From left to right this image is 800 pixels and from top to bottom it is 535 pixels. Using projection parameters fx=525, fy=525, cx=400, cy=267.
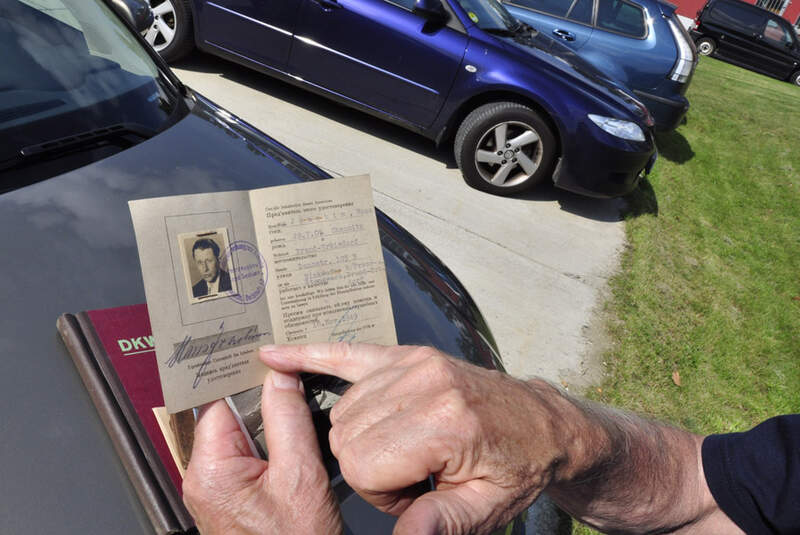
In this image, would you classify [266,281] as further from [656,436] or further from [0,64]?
[0,64]

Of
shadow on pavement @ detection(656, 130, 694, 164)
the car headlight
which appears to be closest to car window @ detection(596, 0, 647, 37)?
shadow on pavement @ detection(656, 130, 694, 164)

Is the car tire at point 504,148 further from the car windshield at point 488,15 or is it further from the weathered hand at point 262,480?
the weathered hand at point 262,480

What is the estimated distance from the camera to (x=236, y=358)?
2.91 feet

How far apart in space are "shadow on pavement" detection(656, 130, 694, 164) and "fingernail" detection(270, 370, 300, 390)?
6517mm

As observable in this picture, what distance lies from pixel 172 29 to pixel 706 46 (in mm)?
16995

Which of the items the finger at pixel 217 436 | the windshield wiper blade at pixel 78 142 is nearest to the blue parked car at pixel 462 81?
the windshield wiper blade at pixel 78 142

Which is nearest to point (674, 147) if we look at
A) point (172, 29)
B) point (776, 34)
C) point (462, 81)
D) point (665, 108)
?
point (665, 108)

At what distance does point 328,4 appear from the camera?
4191mm

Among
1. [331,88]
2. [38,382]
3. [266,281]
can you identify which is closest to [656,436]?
[266,281]

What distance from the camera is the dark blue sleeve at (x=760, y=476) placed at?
1185mm

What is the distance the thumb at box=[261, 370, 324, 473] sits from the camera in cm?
81

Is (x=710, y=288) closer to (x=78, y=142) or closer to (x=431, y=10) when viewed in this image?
(x=431, y=10)

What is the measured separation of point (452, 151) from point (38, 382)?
4.41 m

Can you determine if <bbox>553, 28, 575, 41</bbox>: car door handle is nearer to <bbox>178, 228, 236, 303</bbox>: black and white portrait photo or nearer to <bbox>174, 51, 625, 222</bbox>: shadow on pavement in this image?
<bbox>174, 51, 625, 222</bbox>: shadow on pavement
